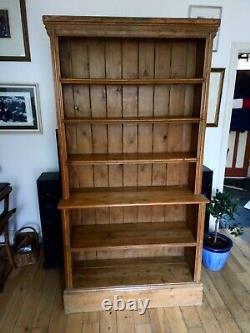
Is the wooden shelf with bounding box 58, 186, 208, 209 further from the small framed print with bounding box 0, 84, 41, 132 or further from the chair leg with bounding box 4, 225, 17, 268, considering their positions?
the small framed print with bounding box 0, 84, 41, 132

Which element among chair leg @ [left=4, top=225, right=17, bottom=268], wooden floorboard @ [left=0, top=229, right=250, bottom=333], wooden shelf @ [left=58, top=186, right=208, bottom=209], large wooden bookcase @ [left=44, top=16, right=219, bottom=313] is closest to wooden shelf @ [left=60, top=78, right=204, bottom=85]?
large wooden bookcase @ [left=44, top=16, right=219, bottom=313]

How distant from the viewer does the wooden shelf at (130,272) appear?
1899 mm

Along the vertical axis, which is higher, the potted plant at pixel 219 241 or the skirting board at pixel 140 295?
the potted plant at pixel 219 241

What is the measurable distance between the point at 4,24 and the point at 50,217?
169 centimetres

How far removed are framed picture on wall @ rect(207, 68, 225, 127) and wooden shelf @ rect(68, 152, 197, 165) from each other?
Answer: 0.90 meters

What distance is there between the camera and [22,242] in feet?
7.98

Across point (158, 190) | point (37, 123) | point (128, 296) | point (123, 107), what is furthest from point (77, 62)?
point (128, 296)

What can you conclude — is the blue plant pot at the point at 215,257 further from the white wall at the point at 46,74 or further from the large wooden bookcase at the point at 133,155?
the white wall at the point at 46,74

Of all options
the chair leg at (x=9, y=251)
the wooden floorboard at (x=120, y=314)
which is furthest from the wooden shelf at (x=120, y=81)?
the wooden floorboard at (x=120, y=314)

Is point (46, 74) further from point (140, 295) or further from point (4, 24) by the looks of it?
point (140, 295)

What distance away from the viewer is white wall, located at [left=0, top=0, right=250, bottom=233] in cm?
212

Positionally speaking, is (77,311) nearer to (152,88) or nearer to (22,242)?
(22,242)

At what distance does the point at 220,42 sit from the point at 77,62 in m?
1.45

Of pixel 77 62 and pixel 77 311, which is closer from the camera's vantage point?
pixel 77 62
